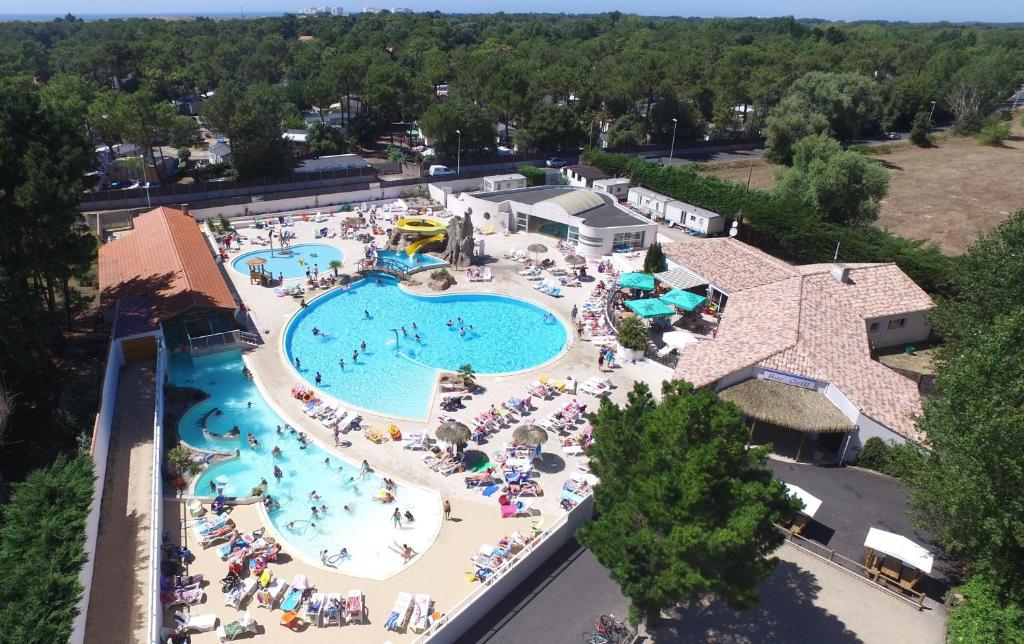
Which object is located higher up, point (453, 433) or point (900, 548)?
point (453, 433)

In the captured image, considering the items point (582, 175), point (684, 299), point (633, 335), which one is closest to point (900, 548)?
point (633, 335)

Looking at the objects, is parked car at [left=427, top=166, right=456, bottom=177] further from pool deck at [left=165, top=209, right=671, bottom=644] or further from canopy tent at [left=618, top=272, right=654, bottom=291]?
canopy tent at [left=618, top=272, right=654, bottom=291]

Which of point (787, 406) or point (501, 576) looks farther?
point (787, 406)

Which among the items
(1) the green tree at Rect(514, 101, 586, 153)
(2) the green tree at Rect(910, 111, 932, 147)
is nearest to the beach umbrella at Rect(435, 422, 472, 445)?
(1) the green tree at Rect(514, 101, 586, 153)

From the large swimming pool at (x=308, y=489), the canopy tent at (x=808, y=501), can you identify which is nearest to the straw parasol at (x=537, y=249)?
the large swimming pool at (x=308, y=489)

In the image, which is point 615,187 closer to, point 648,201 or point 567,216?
point 648,201

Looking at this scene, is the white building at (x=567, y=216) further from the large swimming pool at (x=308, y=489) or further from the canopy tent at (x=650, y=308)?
the large swimming pool at (x=308, y=489)
